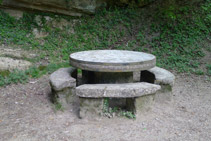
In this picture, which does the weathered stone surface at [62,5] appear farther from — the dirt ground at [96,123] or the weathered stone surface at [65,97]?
the weathered stone surface at [65,97]

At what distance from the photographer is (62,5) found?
26.3 feet

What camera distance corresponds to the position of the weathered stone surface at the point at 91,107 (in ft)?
11.9

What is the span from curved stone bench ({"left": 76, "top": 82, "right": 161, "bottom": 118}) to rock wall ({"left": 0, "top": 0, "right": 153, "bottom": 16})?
5289 mm

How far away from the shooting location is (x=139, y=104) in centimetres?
377

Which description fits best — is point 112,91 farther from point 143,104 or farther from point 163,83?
point 163,83

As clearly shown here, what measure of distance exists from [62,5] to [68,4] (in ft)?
0.78

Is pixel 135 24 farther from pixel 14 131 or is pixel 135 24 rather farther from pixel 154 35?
pixel 14 131

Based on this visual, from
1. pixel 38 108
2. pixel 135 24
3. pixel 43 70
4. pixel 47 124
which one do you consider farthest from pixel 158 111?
pixel 135 24

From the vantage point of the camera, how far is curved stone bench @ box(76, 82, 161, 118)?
139 inches

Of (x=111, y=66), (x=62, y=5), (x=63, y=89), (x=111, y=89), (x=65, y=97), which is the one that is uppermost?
(x=62, y=5)

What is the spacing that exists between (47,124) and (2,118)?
887mm

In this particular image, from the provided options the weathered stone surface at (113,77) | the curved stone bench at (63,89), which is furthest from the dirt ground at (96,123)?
the weathered stone surface at (113,77)

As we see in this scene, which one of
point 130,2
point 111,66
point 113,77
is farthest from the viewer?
point 130,2

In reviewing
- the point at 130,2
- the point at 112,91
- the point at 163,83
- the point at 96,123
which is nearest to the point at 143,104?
the point at 112,91
